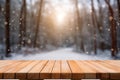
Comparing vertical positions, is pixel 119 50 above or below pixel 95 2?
below

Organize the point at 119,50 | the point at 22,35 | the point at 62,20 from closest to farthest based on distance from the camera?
1. the point at 119,50
2. the point at 22,35
3. the point at 62,20

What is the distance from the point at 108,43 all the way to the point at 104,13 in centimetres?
274

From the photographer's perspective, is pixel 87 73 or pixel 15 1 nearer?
pixel 87 73

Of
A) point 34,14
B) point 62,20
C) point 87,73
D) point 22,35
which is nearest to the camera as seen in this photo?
point 87,73

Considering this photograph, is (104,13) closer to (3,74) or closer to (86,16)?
(86,16)

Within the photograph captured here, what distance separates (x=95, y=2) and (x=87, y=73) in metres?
13.6

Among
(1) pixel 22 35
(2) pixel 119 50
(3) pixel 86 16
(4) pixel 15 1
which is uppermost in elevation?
(4) pixel 15 1

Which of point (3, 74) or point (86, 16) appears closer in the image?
point (3, 74)

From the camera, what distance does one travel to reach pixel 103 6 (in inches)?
605

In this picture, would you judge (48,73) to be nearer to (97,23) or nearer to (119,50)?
(119,50)

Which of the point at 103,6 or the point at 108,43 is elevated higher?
the point at 103,6

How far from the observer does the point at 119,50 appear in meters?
11.2

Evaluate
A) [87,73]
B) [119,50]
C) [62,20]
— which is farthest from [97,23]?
[87,73]

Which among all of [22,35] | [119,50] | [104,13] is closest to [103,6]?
[104,13]
